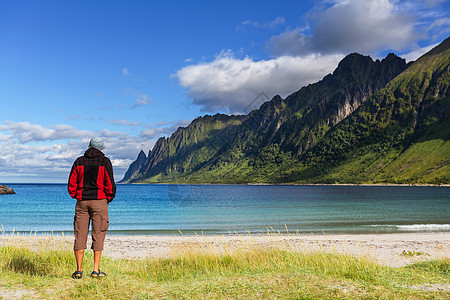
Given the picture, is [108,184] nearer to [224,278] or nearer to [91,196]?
[91,196]

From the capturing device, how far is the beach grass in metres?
8.09

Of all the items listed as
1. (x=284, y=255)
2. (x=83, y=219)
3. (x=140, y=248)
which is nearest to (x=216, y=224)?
(x=140, y=248)

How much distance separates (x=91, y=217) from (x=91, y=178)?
3.40 feet

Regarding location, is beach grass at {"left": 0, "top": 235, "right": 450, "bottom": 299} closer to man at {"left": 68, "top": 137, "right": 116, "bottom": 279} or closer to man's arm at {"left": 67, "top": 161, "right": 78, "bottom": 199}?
man at {"left": 68, "top": 137, "right": 116, "bottom": 279}

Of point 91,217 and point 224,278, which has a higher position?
point 91,217

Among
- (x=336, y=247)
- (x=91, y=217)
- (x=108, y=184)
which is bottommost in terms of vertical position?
(x=336, y=247)

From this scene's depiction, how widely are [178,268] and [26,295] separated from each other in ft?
14.3

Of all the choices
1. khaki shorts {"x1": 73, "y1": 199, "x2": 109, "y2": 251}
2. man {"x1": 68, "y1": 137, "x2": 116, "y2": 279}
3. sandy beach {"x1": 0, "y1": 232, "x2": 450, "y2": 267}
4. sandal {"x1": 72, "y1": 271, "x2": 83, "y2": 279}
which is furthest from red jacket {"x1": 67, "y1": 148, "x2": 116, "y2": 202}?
sandy beach {"x1": 0, "y1": 232, "x2": 450, "y2": 267}

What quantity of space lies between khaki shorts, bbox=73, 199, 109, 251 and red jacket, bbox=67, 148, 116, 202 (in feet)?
0.59

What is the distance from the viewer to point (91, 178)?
9.41 metres

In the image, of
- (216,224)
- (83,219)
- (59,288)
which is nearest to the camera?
(59,288)

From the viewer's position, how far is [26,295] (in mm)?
7895

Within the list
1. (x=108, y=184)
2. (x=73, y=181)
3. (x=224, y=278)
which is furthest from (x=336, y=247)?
(x=73, y=181)

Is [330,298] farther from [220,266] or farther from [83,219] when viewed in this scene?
[83,219]
